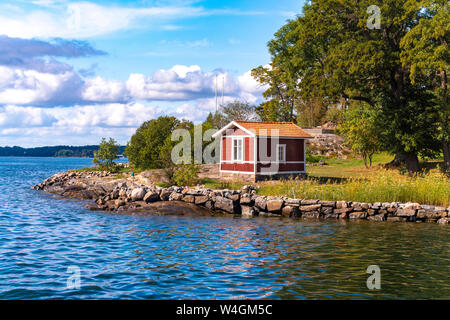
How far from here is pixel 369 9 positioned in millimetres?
31562

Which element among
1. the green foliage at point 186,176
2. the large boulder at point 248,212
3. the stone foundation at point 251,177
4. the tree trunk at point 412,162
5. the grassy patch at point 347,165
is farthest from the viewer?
the grassy patch at point 347,165

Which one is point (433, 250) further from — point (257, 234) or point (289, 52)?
point (289, 52)

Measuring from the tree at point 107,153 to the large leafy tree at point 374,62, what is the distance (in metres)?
25.1

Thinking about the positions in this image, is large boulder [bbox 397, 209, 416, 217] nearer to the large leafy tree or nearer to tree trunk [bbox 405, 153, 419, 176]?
the large leafy tree

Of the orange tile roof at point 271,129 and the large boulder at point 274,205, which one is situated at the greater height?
the orange tile roof at point 271,129

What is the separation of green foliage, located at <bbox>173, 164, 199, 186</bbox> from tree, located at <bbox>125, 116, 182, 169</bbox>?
12.9 meters

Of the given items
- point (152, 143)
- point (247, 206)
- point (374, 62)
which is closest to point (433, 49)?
point (374, 62)

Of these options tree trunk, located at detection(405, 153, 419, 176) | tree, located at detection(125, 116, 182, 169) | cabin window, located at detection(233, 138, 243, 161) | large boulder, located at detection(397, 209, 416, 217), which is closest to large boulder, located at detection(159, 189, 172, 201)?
cabin window, located at detection(233, 138, 243, 161)

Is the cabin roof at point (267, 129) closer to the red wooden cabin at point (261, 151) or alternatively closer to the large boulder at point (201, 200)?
the red wooden cabin at point (261, 151)

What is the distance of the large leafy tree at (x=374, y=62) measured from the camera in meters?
31.9

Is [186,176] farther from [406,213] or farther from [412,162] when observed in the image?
[412,162]

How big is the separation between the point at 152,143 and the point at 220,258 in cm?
3421

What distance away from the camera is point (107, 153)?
51.1 m

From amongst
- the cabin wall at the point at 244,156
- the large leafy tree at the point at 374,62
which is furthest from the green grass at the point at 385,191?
the large leafy tree at the point at 374,62
